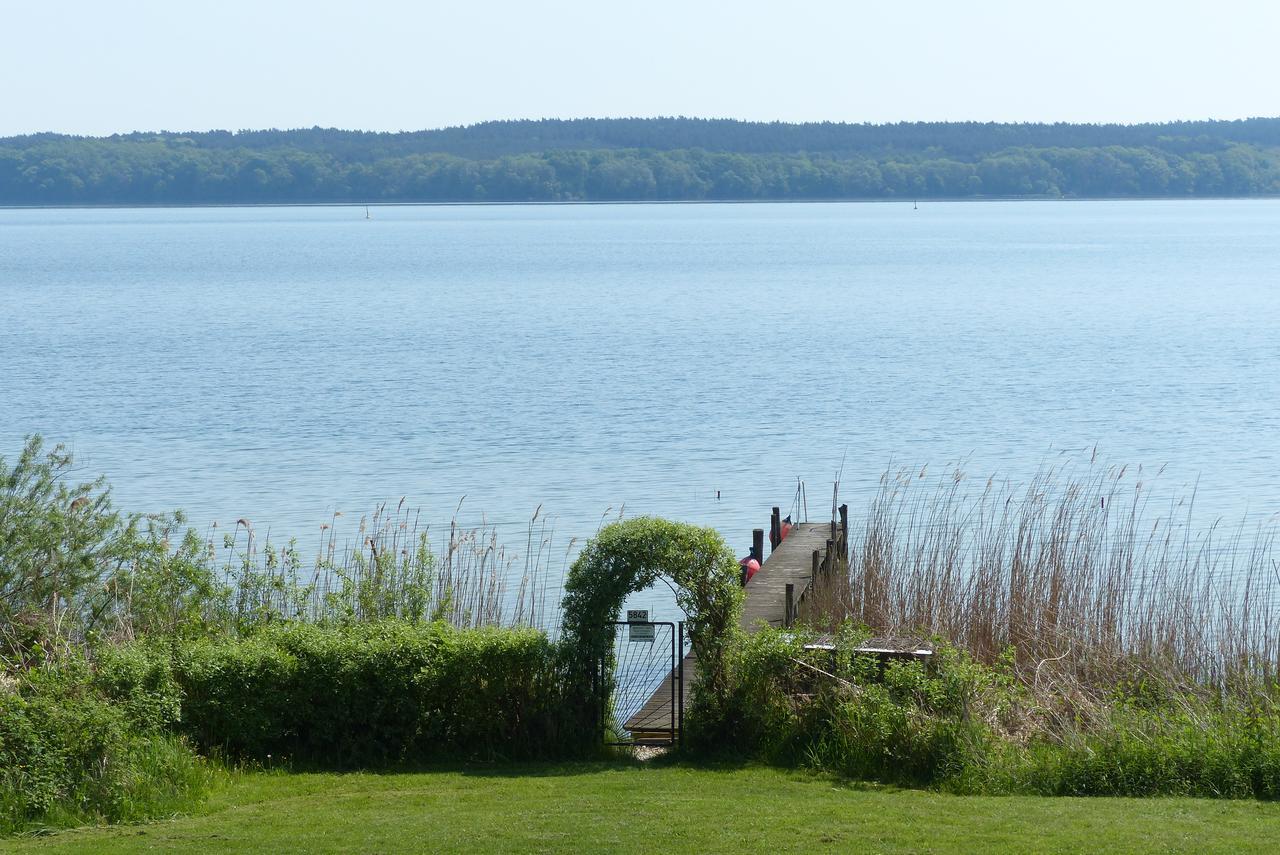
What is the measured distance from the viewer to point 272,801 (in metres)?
11.1

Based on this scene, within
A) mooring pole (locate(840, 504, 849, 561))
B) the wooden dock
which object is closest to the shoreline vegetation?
the wooden dock

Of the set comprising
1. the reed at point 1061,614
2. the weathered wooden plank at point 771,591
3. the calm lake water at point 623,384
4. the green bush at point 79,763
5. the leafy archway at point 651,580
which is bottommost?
the calm lake water at point 623,384

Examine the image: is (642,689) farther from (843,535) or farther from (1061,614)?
(843,535)

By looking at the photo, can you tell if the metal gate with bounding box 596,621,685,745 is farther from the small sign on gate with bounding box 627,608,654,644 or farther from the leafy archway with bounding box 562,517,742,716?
the leafy archway with bounding box 562,517,742,716

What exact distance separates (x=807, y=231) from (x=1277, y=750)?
170562 millimetres

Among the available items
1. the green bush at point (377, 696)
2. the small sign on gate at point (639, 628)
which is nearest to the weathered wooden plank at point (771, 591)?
the small sign on gate at point (639, 628)

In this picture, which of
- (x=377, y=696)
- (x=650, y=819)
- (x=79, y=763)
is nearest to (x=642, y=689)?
(x=377, y=696)

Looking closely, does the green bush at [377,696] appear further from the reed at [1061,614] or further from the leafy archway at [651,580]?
the reed at [1061,614]

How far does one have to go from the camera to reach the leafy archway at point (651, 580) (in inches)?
498

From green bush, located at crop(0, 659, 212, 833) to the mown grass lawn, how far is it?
278mm

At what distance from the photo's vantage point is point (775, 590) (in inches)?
749

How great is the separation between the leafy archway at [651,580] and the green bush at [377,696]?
0.39 m

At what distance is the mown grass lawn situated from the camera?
9.61 meters

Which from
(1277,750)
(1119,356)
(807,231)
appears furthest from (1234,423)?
(807,231)
